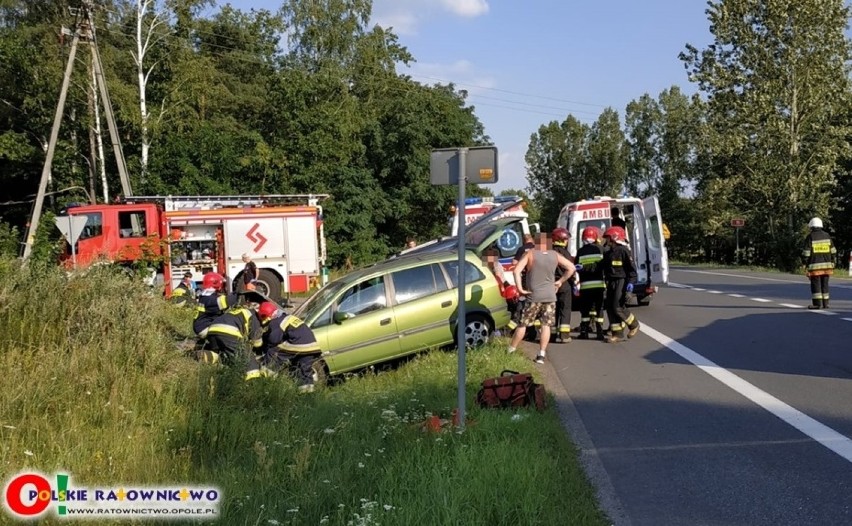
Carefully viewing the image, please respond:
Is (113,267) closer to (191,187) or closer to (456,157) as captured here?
(456,157)

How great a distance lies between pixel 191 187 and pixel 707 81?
28.7 m

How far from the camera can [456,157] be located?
6199 mm

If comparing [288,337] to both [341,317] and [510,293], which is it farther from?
[510,293]

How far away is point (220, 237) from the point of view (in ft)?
71.2

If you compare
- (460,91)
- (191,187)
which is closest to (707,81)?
(460,91)

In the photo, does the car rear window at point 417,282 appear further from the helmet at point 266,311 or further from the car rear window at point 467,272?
the helmet at point 266,311

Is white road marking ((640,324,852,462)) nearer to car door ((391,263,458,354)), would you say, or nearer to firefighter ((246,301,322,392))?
car door ((391,263,458,354))

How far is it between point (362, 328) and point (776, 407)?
5.26 meters

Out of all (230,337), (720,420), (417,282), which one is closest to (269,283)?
(417,282)

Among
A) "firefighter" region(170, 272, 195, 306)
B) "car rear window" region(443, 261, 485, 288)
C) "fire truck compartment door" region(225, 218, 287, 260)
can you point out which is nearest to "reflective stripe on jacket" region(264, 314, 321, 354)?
"car rear window" region(443, 261, 485, 288)

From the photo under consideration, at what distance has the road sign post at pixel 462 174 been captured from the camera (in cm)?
607

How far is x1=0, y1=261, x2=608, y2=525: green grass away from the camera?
15.0 ft

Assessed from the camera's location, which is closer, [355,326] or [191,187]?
[355,326]

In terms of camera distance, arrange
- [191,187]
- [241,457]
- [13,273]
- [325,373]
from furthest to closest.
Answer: [191,187] → [325,373] → [13,273] → [241,457]
